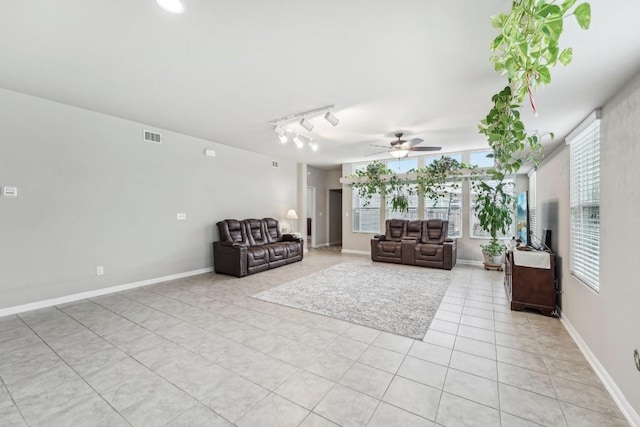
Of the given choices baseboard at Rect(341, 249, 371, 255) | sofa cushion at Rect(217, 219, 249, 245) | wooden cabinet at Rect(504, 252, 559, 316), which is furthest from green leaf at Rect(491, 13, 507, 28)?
baseboard at Rect(341, 249, 371, 255)

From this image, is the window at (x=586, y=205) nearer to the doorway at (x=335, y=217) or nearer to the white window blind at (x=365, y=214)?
the white window blind at (x=365, y=214)

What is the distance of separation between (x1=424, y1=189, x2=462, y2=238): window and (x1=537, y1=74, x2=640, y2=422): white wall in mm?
3925

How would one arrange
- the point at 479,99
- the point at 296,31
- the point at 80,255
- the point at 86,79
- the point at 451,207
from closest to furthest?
the point at 296,31 < the point at 86,79 < the point at 479,99 < the point at 80,255 < the point at 451,207

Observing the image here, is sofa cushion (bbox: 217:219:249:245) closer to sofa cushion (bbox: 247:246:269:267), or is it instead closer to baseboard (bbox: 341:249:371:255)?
sofa cushion (bbox: 247:246:269:267)

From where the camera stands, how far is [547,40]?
108 cm

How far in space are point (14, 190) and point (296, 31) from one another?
13.0 feet

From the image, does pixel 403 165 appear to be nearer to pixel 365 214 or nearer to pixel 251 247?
pixel 365 214

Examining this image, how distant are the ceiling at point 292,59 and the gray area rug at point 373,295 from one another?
2.63 meters

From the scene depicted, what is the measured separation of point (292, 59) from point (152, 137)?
3.41 meters

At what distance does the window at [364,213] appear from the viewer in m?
7.86

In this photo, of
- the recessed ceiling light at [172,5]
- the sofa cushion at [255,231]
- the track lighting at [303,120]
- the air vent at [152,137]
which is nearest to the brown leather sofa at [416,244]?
the sofa cushion at [255,231]

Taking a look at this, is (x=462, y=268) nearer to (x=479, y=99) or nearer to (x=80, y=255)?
(x=479, y=99)

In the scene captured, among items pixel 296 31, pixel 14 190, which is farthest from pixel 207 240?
pixel 296 31

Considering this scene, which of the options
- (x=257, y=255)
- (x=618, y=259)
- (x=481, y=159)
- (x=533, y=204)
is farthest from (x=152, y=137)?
(x=533, y=204)
